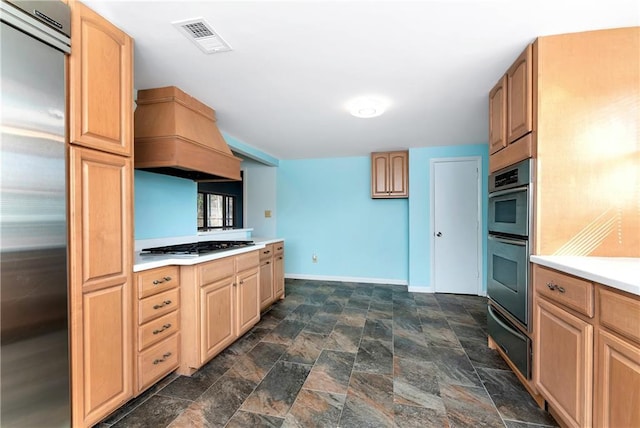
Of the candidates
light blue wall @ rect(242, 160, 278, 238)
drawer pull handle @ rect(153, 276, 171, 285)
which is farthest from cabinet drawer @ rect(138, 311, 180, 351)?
light blue wall @ rect(242, 160, 278, 238)

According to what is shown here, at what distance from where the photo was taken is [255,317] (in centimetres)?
285

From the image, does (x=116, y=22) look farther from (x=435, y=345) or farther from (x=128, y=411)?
(x=435, y=345)

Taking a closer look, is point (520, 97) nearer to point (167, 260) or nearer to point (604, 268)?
point (604, 268)

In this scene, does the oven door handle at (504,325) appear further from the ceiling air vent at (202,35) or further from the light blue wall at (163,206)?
the light blue wall at (163,206)

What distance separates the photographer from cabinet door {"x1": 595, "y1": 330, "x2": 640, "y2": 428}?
1.02m

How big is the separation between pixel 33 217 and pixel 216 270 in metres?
1.21

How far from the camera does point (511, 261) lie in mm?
1938

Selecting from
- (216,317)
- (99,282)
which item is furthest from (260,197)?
(99,282)

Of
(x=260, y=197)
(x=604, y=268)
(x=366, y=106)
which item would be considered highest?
(x=366, y=106)

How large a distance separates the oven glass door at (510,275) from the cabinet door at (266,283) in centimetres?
234

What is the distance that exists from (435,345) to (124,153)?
278 centimetres

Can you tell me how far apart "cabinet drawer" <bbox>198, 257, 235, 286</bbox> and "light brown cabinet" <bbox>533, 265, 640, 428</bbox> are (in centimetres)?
220

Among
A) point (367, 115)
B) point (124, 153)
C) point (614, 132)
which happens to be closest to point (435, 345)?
point (614, 132)

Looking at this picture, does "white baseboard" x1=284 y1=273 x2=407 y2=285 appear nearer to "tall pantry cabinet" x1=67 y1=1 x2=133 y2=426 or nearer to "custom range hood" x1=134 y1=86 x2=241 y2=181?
"custom range hood" x1=134 y1=86 x2=241 y2=181
